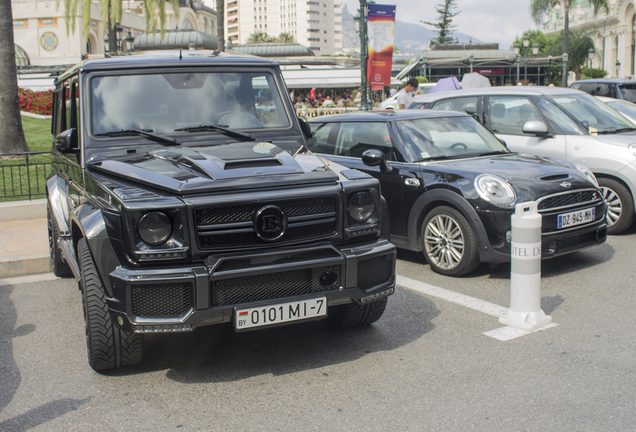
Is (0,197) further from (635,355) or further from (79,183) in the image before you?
(635,355)

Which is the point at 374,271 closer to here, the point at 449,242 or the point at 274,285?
the point at 274,285

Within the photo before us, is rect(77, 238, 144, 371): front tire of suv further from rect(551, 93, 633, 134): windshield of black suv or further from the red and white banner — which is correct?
the red and white banner

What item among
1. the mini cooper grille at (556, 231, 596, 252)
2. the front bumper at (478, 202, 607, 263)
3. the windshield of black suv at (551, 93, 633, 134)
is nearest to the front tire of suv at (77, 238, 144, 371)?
the front bumper at (478, 202, 607, 263)

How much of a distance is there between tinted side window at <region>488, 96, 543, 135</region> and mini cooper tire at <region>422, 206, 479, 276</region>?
311 centimetres

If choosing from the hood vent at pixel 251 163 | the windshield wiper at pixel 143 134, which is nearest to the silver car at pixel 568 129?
the hood vent at pixel 251 163

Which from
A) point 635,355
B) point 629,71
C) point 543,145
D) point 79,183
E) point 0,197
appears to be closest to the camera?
point 635,355

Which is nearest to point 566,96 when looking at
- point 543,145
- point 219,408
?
point 543,145

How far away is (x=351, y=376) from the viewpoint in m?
3.88

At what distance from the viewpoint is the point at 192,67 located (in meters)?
4.81

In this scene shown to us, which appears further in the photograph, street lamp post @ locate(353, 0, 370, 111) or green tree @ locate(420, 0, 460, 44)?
green tree @ locate(420, 0, 460, 44)

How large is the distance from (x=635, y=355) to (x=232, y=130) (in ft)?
10.5

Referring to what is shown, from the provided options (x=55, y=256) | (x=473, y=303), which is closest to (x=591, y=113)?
(x=473, y=303)

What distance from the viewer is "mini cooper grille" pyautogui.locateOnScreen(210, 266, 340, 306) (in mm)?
3510

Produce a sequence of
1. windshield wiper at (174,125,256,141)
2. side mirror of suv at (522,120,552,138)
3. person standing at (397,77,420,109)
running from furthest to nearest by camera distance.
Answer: person standing at (397,77,420,109) < side mirror of suv at (522,120,552,138) < windshield wiper at (174,125,256,141)
